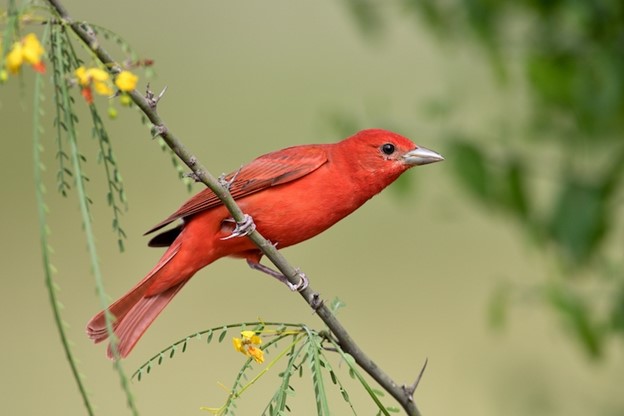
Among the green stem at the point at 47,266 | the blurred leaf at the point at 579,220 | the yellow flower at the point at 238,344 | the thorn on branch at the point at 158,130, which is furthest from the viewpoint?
the blurred leaf at the point at 579,220

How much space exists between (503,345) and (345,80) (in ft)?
12.2

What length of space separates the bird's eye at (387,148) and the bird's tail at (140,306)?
0.79 metres

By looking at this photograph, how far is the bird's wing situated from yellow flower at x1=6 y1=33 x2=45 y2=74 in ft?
5.52

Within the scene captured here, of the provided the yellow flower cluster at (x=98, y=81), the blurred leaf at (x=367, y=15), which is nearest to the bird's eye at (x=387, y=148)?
the blurred leaf at (x=367, y=15)

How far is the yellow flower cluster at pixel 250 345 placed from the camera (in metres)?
2.27

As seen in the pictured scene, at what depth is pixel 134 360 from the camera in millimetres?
8031

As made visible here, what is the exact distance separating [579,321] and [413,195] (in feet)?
2.67

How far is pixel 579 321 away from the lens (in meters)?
3.68

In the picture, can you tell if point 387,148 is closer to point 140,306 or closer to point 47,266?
point 140,306

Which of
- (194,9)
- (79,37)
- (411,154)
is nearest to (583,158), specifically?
(411,154)

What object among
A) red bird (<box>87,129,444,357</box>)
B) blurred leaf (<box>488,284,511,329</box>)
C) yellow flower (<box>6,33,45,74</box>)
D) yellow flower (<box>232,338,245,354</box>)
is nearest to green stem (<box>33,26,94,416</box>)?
yellow flower (<box>6,33,45,74</box>)

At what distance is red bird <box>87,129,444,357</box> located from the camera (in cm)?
323

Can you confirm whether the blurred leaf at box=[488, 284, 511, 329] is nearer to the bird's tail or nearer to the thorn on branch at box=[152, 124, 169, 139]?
the bird's tail

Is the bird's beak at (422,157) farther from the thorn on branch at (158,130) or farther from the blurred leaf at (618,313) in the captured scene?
the thorn on branch at (158,130)
